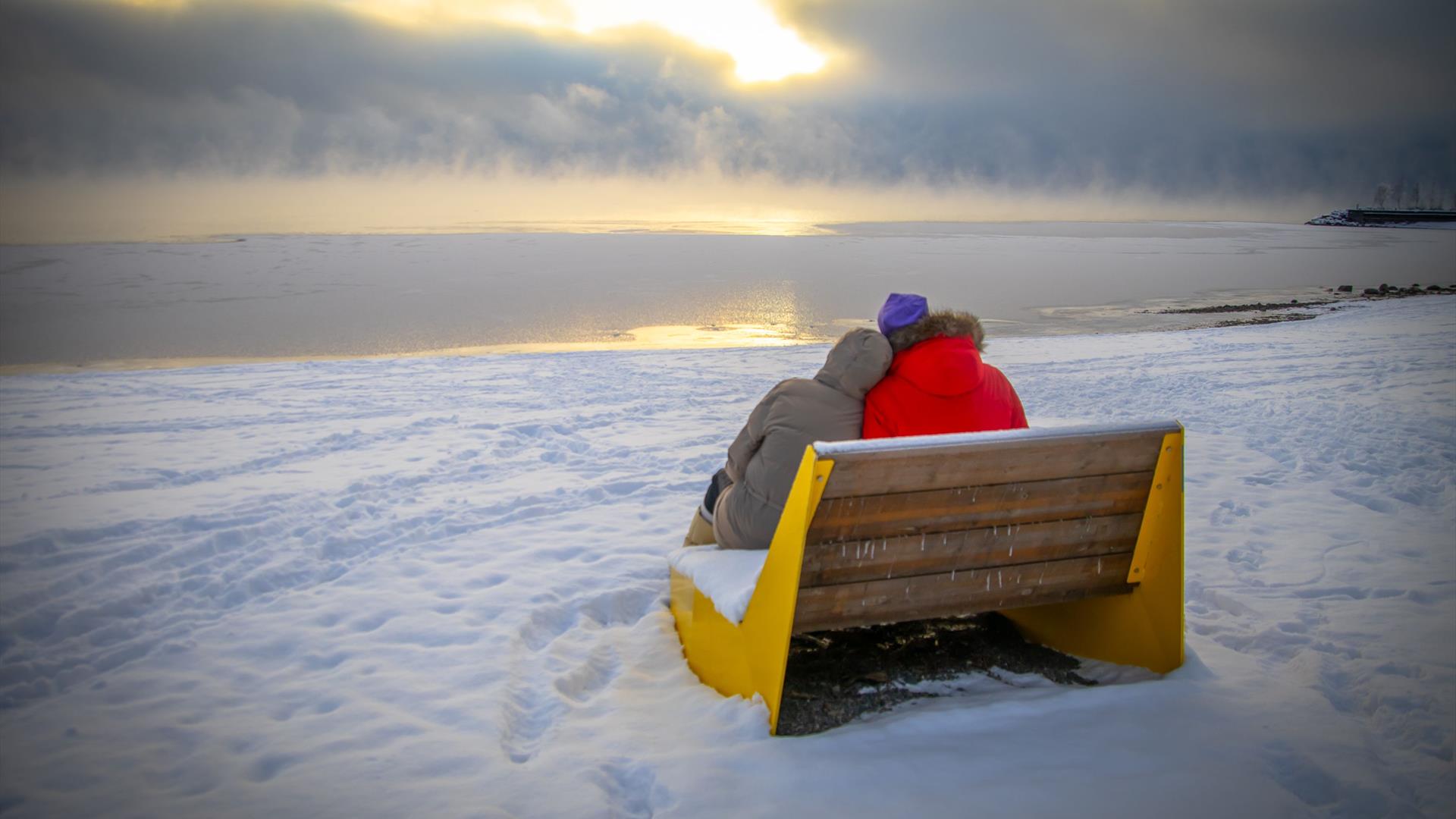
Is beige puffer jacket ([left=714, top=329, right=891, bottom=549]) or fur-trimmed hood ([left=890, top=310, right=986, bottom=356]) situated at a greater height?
fur-trimmed hood ([left=890, top=310, right=986, bottom=356])

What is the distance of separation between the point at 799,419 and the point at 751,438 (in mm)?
226

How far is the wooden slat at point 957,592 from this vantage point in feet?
10.7

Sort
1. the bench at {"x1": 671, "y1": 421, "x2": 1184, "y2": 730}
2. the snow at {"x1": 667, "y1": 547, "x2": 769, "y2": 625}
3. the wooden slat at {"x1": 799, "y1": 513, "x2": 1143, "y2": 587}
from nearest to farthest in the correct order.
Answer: the bench at {"x1": 671, "y1": 421, "x2": 1184, "y2": 730} < the wooden slat at {"x1": 799, "y1": 513, "x2": 1143, "y2": 587} < the snow at {"x1": 667, "y1": 547, "x2": 769, "y2": 625}

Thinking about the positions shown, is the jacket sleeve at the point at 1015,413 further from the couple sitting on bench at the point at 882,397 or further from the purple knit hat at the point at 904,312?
the purple knit hat at the point at 904,312

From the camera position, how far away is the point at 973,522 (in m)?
3.25

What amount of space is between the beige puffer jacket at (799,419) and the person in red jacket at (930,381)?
0.07 m

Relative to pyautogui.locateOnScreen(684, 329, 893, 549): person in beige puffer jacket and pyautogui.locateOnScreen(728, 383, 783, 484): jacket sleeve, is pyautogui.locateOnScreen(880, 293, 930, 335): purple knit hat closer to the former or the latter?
pyautogui.locateOnScreen(684, 329, 893, 549): person in beige puffer jacket

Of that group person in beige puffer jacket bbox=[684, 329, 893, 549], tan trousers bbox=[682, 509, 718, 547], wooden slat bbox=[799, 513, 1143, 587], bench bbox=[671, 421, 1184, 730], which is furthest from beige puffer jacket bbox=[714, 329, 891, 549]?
tan trousers bbox=[682, 509, 718, 547]

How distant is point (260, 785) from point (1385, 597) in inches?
200

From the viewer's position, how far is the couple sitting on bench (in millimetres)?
3621

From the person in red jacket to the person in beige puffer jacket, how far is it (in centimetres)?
7

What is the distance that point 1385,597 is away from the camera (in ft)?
15.0

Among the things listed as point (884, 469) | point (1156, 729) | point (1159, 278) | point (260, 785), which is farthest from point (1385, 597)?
point (1159, 278)

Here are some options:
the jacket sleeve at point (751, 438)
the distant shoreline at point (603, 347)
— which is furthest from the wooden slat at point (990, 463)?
the distant shoreline at point (603, 347)
